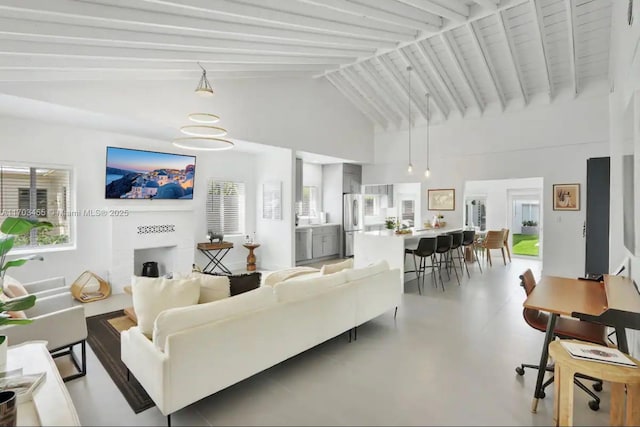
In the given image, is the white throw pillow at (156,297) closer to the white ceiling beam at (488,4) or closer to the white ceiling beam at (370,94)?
the white ceiling beam at (488,4)

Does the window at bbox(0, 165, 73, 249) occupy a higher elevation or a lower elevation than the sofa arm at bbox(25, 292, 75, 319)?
higher

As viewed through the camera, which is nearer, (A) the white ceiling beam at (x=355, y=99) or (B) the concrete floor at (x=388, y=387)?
(B) the concrete floor at (x=388, y=387)

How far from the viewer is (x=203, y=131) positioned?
4.79 meters

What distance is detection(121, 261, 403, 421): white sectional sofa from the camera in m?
2.09

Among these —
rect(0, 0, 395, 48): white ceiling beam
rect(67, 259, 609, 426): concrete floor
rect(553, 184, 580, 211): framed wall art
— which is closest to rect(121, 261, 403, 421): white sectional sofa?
rect(67, 259, 609, 426): concrete floor

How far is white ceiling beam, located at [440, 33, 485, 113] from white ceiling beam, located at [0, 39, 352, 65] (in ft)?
8.43

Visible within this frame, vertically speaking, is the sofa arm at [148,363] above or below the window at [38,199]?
below

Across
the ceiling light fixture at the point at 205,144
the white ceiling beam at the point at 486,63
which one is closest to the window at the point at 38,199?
the ceiling light fixture at the point at 205,144

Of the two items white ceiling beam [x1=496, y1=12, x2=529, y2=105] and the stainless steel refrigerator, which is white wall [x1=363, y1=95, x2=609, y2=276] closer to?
white ceiling beam [x1=496, y1=12, x2=529, y2=105]

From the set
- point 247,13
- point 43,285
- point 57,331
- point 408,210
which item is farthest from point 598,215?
point 43,285

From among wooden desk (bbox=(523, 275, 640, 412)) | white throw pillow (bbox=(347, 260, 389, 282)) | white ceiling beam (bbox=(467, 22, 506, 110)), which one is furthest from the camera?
white ceiling beam (bbox=(467, 22, 506, 110))

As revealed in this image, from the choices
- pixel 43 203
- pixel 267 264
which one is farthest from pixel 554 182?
pixel 43 203

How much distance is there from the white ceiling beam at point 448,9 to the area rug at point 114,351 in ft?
15.5

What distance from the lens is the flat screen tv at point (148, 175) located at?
5.43 metres
